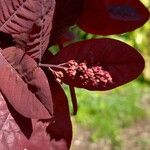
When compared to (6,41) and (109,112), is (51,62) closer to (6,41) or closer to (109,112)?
(6,41)

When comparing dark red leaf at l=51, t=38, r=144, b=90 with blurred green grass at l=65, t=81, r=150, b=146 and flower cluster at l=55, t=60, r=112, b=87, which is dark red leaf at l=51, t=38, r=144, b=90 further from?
blurred green grass at l=65, t=81, r=150, b=146

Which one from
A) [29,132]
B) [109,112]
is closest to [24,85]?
[29,132]

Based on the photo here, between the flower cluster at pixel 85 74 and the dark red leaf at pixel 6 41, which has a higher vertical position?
the dark red leaf at pixel 6 41

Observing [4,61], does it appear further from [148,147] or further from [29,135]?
[148,147]

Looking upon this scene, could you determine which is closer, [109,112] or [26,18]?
[26,18]

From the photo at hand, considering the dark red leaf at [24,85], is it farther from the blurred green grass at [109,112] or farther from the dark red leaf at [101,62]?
the blurred green grass at [109,112]

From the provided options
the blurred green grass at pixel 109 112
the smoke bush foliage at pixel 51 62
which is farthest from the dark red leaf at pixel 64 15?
the blurred green grass at pixel 109 112

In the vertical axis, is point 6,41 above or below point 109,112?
above
